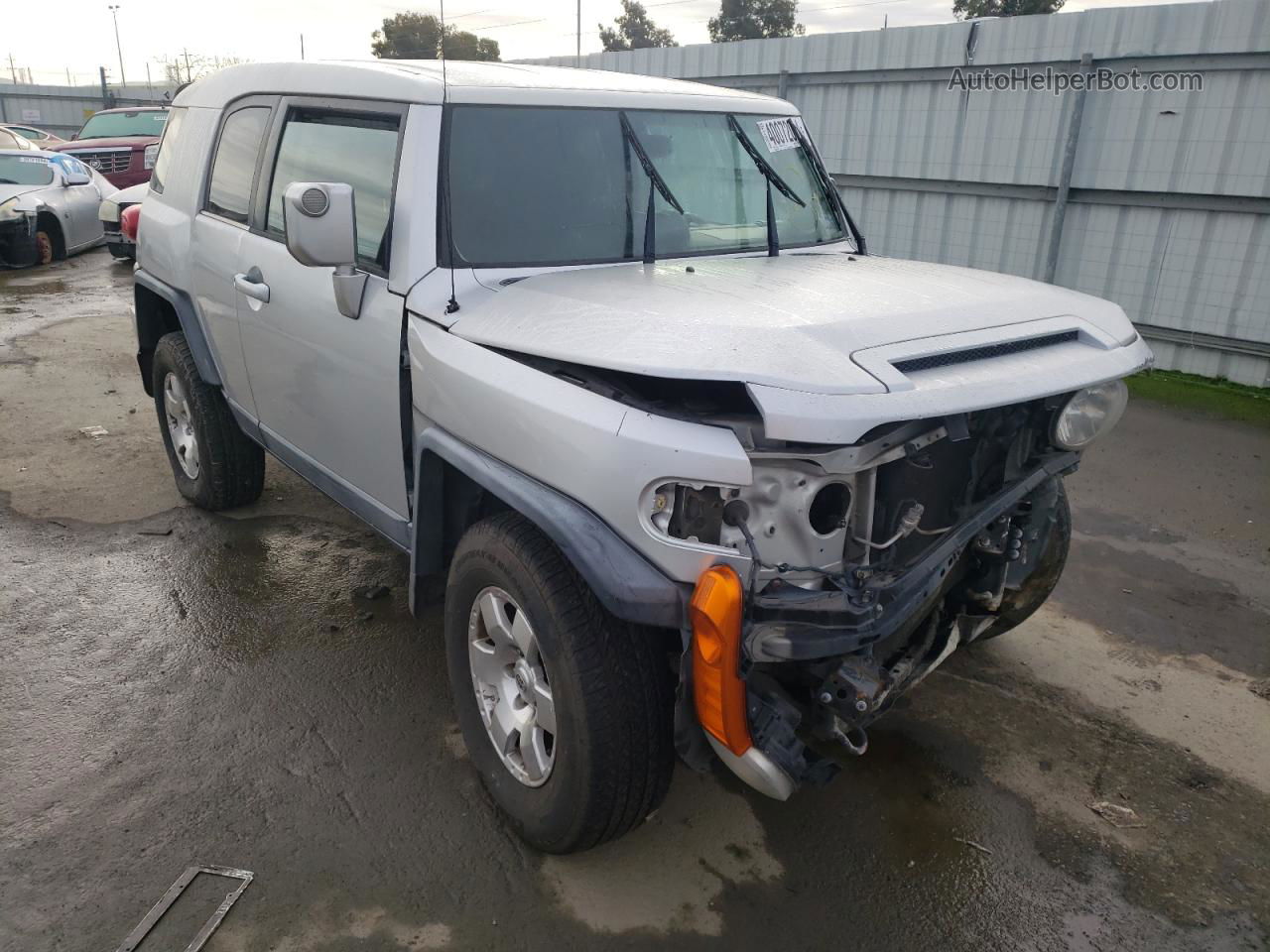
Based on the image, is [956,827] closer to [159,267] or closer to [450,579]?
[450,579]

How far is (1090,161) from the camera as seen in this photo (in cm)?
810

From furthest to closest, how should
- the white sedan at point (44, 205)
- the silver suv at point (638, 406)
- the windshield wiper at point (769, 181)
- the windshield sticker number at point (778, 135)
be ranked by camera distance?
the white sedan at point (44, 205), the windshield sticker number at point (778, 135), the windshield wiper at point (769, 181), the silver suv at point (638, 406)

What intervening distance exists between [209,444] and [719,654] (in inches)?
138

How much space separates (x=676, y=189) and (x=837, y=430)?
1.68 meters

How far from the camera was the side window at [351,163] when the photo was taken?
10.4ft

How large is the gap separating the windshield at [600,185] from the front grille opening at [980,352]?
1.23 m

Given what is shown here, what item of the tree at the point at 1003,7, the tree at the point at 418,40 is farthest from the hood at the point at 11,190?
the tree at the point at 418,40

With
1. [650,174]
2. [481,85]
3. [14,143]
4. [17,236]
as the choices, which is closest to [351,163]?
[481,85]

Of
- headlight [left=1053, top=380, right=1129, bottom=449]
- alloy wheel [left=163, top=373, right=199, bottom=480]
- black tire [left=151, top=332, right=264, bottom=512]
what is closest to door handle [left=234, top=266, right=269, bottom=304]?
black tire [left=151, top=332, right=264, bottom=512]

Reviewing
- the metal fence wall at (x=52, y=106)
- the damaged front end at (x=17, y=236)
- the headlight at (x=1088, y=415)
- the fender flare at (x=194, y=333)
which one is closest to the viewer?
the headlight at (x=1088, y=415)

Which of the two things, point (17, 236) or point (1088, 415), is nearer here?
point (1088, 415)

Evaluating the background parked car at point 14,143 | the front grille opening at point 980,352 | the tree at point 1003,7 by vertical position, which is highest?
the tree at point 1003,7

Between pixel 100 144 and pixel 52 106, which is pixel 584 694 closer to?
pixel 100 144

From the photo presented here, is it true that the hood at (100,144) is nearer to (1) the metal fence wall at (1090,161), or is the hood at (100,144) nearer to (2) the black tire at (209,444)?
(1) the metal fence wall at (1090,161)
